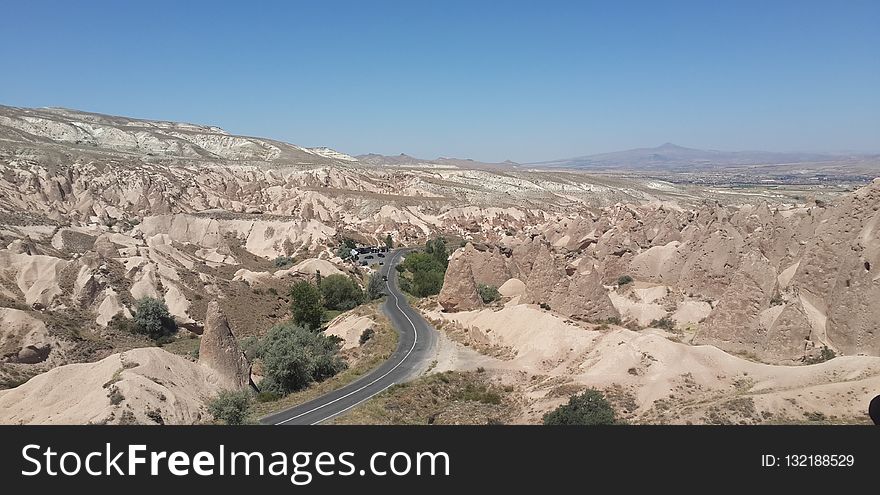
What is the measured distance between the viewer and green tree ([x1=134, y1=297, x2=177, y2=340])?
43.0 meters

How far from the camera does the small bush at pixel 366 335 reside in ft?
131

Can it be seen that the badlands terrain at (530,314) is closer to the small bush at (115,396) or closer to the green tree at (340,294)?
the small bush at (115,396)

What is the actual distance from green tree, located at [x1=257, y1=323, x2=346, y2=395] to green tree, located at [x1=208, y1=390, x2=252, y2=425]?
7819 mm

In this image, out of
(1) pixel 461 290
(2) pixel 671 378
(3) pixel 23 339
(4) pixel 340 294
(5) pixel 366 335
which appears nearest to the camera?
(2) pixel 671 378

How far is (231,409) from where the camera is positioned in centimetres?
2256

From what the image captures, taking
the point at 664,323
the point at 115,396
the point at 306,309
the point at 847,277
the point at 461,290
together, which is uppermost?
the point at 847,277

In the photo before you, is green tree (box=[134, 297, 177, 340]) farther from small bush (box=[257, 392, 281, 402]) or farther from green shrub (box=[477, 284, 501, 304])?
green shrub (box=[477, 284, 501, 304])

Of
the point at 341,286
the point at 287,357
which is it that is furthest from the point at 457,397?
the point at 341,286

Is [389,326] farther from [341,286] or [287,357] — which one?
[341,286]

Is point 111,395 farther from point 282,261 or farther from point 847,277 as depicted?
point 282,261

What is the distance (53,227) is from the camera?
6278cm

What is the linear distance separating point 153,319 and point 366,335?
53.8 ft

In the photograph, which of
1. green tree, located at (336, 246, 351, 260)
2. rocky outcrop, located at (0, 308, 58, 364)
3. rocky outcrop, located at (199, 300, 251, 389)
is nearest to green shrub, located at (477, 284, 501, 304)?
rocky outcrop, located at (199, 300, 251, 389)

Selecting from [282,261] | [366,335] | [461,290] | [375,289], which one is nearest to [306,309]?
[366,335]
